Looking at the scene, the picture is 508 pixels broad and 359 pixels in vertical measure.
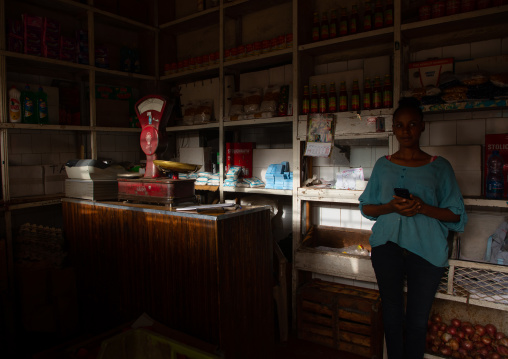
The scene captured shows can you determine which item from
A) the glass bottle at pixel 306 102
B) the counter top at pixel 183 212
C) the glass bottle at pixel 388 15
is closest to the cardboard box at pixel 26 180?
the counter top at pixel 183 212

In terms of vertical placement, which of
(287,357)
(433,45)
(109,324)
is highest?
(433,45)

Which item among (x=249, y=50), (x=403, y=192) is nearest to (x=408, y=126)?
(x=403, y=192)

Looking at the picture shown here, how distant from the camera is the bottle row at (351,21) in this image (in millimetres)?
2432

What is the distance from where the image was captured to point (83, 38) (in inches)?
124

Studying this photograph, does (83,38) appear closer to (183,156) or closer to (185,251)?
(183,156)

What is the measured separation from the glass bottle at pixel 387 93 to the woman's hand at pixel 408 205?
87 cm

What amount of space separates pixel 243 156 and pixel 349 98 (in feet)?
3.41

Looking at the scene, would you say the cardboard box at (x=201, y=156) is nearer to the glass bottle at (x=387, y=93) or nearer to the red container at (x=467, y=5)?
the glass bottle at (x=387, y=93)

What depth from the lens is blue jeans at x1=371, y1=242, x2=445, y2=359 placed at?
1819mm

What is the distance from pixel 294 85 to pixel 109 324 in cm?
222

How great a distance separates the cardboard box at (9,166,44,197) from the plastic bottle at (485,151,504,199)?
3330 mm

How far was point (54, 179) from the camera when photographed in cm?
309

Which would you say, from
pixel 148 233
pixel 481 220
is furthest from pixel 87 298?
pixel 481 220

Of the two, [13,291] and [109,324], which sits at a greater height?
[13,291]
